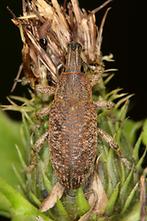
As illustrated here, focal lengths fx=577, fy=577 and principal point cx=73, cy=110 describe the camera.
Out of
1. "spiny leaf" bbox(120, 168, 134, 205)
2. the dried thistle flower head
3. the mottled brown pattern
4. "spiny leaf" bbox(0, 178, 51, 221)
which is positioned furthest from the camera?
the dried thistle flower head

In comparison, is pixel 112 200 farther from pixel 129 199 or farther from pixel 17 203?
pixel 17 203

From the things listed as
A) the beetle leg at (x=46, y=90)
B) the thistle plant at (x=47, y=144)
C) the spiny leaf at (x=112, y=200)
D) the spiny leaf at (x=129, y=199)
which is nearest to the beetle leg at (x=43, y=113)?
the thistle plant at (x=47, y=144)

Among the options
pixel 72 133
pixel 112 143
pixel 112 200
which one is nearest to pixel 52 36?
pixel 72 133

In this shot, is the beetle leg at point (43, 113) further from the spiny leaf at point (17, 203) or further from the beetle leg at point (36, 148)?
the spiny leaf at point (17, 203)

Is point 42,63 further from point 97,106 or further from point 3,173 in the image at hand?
point 3,173

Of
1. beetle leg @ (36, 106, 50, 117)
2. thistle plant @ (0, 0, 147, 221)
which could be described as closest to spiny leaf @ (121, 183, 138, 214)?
thistle plant @ (0, 0, 147, 221)

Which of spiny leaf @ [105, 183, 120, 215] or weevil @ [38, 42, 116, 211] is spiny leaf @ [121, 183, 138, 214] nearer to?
spiny leaf @ [105, 183, 120, 215]
